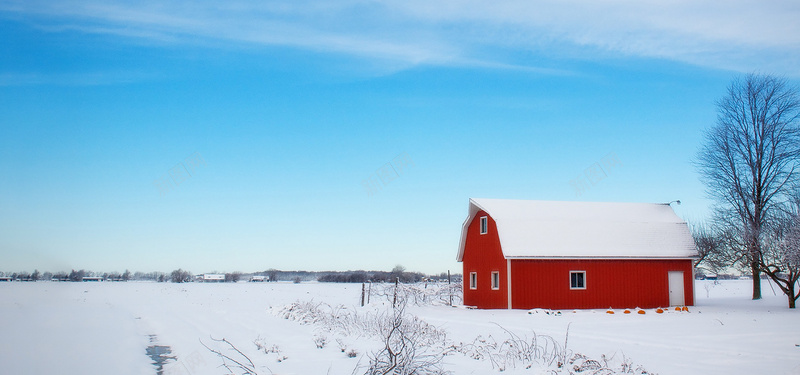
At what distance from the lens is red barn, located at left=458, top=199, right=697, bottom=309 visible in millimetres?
24844

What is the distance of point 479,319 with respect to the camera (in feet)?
65.5

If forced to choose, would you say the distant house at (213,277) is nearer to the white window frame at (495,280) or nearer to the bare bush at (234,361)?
the white window frame at (495,280)

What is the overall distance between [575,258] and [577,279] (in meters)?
1.08

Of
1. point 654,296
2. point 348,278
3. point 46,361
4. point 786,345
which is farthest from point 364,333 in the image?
point 348,278

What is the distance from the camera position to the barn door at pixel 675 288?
86.5 feet

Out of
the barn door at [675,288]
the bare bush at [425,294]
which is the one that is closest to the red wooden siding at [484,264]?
the bare bush at [425,294]

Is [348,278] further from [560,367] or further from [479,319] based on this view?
[560,367]

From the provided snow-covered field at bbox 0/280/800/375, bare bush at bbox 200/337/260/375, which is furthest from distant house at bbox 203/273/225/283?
bare bush at bbox 200/337/260/375

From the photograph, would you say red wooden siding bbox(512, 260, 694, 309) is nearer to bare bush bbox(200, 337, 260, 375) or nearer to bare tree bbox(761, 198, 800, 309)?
bare tree bbox(761, 198, 800, 309)

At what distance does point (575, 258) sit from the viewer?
82.2 ft

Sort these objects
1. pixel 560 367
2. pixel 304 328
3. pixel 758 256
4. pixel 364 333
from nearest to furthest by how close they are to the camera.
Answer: pixel 560 367
pixel 364 333
pixel 304 328
pixel 758 256

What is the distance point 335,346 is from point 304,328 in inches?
200

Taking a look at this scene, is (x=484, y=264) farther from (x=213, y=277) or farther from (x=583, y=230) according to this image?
(x=213, y=277)

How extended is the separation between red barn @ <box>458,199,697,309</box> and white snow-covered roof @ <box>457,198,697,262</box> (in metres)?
0.05
